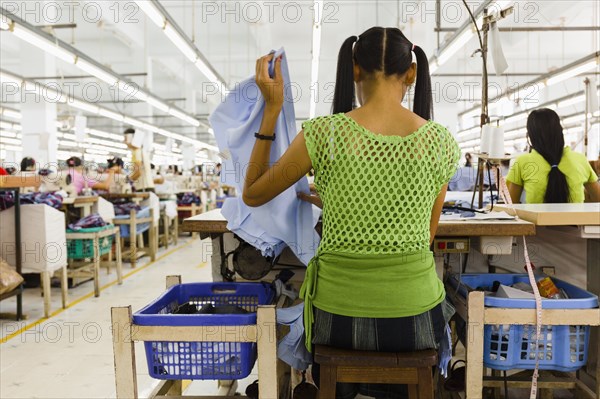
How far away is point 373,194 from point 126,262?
19.0 feet

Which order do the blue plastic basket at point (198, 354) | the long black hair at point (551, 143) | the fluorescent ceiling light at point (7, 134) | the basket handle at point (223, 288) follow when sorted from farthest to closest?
the fluorescent ceiling light at point (7, 134) < the long black hair at point (551, 143) < the basket handle at point (223, 288) < the blue plastic basket at point (198, 354)

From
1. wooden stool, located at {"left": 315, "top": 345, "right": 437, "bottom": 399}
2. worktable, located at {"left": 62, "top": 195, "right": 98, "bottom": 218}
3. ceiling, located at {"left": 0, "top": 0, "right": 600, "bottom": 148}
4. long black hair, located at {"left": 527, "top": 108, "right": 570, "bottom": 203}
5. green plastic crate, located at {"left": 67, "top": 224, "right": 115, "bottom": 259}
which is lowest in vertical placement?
green plastic crate, located at {"left": 67, "top": 224, "right": 115, "bottom": 259}

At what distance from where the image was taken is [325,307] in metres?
1.33

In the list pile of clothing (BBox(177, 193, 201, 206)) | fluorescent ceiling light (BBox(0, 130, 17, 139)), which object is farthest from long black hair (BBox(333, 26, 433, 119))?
fluorescent ceiling light (BBox(0, 130, 17, 139))

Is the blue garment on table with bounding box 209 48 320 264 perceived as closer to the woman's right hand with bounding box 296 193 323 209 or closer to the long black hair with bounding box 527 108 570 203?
the woman's right hand with bounding box 296 193 323 209

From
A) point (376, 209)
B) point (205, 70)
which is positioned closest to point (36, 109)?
point (205, 70)

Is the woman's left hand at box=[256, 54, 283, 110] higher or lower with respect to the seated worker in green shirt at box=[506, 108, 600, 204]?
higher

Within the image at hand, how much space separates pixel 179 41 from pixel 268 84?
5.21m

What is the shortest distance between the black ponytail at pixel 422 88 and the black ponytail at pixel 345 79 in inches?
7.7

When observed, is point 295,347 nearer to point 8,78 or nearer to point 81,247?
point 81,247

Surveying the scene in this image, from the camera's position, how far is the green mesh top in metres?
1.23

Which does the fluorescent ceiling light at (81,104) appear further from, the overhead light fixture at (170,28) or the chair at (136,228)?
the chair at (136,228)

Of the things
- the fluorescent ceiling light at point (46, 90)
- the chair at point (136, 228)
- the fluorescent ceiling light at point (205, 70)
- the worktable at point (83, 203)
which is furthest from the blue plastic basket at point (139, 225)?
the fluorescent ceiling light at point (46, 90)

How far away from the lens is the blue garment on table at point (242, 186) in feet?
5.40
